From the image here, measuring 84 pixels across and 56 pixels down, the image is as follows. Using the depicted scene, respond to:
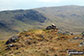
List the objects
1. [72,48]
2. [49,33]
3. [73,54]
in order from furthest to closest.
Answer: [49,33] < [72,48] < [73,54]

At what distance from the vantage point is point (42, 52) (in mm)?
58688

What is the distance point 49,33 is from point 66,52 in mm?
21380

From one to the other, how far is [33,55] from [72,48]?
13.4m

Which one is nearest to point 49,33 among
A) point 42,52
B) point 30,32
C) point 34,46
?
point 30,32

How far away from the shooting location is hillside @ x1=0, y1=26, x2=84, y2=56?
58.4 metres

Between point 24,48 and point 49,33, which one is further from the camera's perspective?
point 49,33

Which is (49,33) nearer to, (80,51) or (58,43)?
(58,43)

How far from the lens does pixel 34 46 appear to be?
2552 inches

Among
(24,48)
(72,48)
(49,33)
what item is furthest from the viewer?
(49,33)

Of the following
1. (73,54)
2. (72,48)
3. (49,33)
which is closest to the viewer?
(73,54)

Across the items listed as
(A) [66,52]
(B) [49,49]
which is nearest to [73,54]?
(A) [66,52]

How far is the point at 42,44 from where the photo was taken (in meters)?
65.8

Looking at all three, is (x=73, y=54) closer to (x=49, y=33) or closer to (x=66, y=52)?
(x=66, y=52)

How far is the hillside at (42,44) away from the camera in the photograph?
192ft
